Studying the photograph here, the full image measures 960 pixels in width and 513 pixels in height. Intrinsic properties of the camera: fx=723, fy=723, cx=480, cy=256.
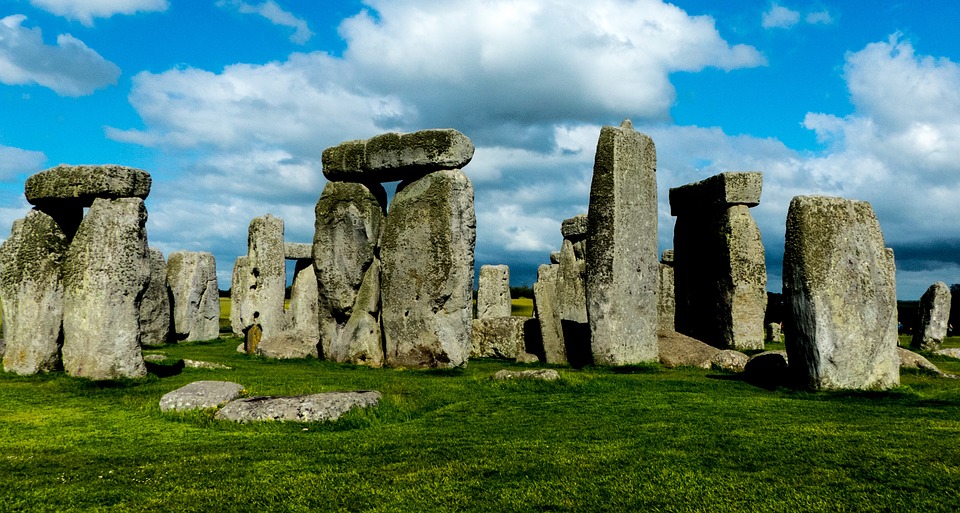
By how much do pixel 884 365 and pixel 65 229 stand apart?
11.8 m

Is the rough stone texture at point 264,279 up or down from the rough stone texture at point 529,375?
up

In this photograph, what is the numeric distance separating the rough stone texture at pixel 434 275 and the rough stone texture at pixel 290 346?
2625 millimetres

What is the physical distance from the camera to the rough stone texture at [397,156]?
13.3 meters

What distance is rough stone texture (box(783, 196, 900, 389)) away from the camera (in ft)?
29.5

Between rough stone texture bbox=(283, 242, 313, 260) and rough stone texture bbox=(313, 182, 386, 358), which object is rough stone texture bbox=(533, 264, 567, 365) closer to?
rough stone texture bbox=(313, 182, 386, 358)

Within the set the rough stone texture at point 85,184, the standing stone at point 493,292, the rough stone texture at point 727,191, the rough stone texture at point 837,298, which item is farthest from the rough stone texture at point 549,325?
the standing stone at point 493,292

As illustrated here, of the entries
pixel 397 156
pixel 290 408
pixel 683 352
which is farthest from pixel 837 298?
pixel 397 156

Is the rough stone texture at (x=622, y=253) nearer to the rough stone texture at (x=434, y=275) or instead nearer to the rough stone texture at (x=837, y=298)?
the rough stone texture at (x=434, y=275)

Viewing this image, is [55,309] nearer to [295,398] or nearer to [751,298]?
[295,398]

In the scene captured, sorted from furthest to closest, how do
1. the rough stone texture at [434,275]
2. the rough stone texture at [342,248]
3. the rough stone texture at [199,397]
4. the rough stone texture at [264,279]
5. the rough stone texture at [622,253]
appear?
the rough stone texture at [264,279] < the rough stone texture at [342,248] < the rough stone texture at [434,275] < the rough stone texture at [622,253] < the rough stone texture at [199,397]

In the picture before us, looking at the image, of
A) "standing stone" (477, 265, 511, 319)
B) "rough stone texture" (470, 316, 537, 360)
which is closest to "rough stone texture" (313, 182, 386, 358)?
"rough stone texture" (470, 316, 537, 360)

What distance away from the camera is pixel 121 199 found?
10.3 metres

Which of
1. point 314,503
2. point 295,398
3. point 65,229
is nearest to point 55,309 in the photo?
point 65,229

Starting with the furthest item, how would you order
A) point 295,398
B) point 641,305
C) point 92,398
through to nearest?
point 641,305 < point 92,398 < point 295,398
